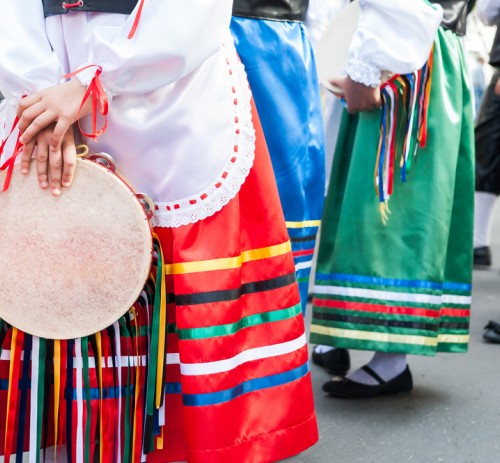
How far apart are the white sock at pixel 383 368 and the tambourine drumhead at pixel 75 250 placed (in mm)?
1243

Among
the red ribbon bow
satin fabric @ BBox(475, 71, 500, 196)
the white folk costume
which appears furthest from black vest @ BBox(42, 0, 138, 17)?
satin fabric @ BBox(475, 71, 500, 196)

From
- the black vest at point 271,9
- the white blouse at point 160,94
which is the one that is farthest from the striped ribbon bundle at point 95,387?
the black vest at point 271,9

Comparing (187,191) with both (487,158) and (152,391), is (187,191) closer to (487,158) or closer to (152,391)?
(152,391)

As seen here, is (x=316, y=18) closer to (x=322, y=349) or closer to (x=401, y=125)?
(x=401, y=125)

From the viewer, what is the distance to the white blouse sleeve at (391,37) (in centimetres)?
220

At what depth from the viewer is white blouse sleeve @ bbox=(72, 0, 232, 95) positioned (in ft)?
4.68

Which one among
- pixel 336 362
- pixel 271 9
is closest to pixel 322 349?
pixel 336 362

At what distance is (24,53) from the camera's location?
151 cm

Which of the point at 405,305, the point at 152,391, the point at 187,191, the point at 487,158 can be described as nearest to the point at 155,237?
the point at 187,191

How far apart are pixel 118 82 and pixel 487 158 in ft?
12.0

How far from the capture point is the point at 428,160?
7.97 ft

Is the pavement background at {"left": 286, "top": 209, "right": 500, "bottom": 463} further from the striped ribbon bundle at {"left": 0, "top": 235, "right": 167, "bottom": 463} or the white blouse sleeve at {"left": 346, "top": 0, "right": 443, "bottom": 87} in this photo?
the white blouse sleeve at {"left": 346, "top": 0, "right": 443, "bottom": 87}

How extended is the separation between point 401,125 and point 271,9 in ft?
2.34

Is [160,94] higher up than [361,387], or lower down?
higher up
